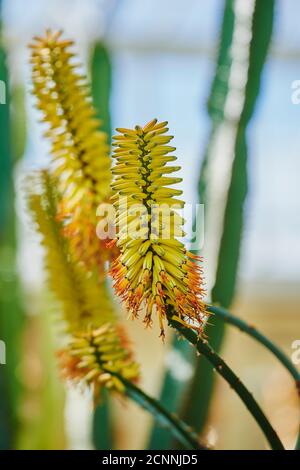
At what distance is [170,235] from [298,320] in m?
Result: 2.63

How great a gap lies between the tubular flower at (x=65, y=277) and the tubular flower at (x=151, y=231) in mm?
85

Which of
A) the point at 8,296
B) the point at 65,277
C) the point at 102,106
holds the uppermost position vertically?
the point at 102,106

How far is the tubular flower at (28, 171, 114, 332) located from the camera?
0.39 m

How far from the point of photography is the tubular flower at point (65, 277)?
1.27ft

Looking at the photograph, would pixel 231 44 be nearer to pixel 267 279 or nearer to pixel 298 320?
pixel 298 320

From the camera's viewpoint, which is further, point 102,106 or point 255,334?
point 102,106

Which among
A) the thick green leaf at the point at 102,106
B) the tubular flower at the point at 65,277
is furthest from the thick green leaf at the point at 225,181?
the tubular flower at the point at 65,277

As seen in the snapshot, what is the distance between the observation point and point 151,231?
0.30 meters

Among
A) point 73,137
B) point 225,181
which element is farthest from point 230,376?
point 225,181

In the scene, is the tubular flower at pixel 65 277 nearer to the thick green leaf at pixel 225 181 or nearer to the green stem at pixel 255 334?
the green stem at pixel 255 334

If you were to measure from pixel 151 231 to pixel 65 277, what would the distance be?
0.11 metres

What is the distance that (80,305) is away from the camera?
0.39 metres
